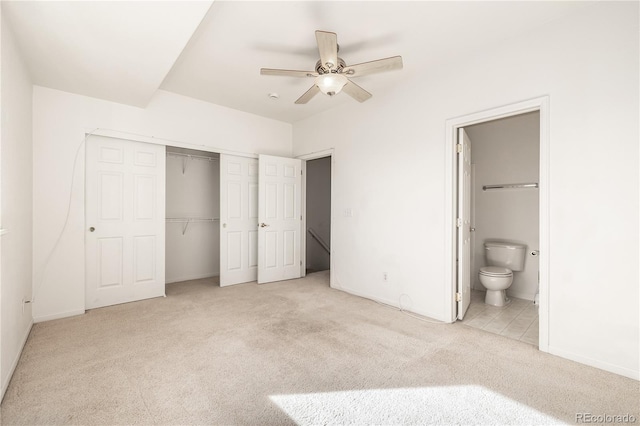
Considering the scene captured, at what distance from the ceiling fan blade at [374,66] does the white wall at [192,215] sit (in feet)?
11.3

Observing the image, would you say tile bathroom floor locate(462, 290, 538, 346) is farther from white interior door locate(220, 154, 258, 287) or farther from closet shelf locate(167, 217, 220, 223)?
closet shelf locate(167, 217, 220, 223)

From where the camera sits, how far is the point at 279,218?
4.85 metres

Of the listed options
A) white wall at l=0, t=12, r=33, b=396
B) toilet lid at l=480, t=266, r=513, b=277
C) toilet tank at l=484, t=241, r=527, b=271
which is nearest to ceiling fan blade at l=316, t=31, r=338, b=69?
white wall at l=0, t=12, r=33, b=396

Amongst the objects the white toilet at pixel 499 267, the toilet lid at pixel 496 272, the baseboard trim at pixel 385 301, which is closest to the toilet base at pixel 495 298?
the white toilet at pixel 499 267

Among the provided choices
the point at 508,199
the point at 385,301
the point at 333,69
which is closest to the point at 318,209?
the point at 385,301

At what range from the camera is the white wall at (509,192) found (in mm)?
3912

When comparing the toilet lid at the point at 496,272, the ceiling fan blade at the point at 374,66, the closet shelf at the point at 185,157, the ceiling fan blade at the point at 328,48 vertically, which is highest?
the ceiling fan blade at the point at 328,48

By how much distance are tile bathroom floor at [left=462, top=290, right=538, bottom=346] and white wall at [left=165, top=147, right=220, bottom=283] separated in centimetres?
411

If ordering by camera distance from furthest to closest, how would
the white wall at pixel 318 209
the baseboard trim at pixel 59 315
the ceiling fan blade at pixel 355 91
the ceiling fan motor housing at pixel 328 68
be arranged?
the white wall at pixel 318 209, the baseboard trim at pixel 59 315, the ceiling fan blade at pixel 355 91, the ceiling fan motor housing at pixel 328 68

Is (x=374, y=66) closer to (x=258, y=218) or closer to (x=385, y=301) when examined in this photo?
(x=385, y=301)

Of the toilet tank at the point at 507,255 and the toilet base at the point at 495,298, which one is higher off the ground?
the toilet tank at the point at 507,255

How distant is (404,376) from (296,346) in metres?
0.90

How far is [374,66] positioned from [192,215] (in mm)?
Result: 3935

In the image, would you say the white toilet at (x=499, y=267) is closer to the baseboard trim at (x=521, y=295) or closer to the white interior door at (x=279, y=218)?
the baseboard trim at (x=521, y=295)
